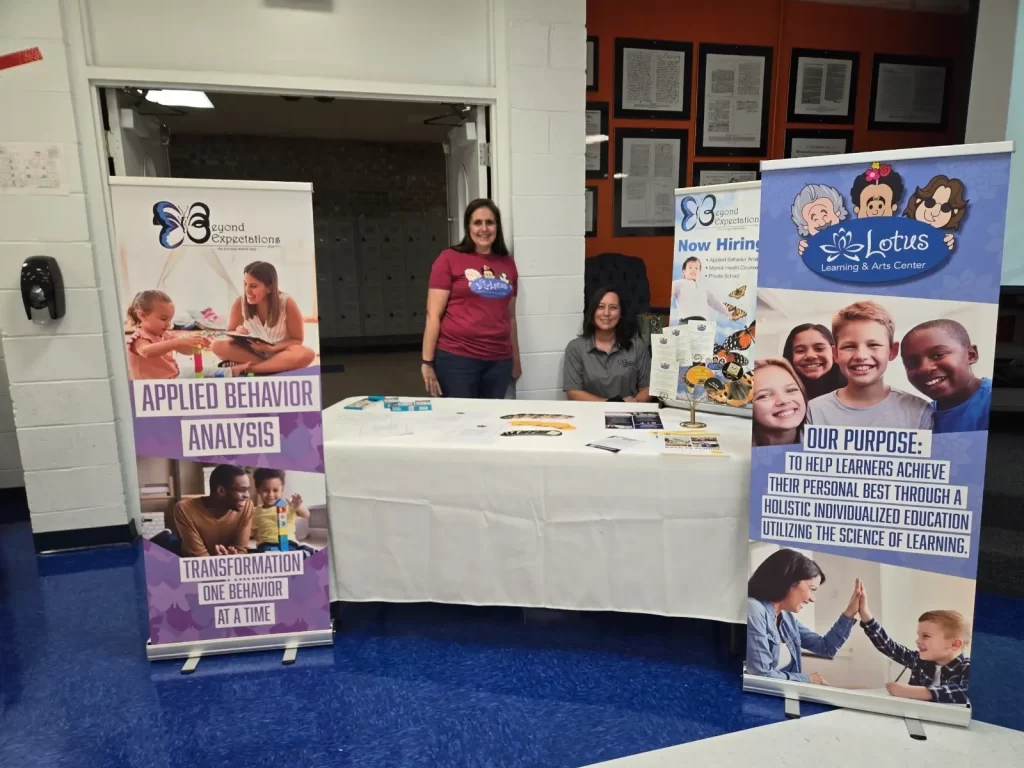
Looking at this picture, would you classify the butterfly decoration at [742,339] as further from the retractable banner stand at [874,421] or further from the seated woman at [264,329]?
the seated woman at [264,329]

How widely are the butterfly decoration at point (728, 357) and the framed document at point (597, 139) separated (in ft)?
6.19

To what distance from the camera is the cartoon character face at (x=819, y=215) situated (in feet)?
5.56

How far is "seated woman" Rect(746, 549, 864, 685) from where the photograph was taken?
1.84 meters

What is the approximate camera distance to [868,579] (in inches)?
70.7

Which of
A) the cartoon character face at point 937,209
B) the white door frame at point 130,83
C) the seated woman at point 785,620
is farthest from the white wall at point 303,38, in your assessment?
the seated woman at point 785,620

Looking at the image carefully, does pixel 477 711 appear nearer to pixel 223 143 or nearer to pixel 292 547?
pixel 292 547

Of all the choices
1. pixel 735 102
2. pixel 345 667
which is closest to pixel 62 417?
pixel 345 667

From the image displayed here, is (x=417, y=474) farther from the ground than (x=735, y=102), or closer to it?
closer to it

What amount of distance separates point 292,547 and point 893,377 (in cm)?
181

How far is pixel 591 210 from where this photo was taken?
382 centimetres

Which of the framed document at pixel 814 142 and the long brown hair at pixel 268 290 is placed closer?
the long brown hair at pixel 268 290

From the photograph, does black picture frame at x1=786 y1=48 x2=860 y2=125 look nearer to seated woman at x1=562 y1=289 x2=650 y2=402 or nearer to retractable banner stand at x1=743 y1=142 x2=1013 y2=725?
seated woman at x1=562 y1=289 x2=650 y2=402

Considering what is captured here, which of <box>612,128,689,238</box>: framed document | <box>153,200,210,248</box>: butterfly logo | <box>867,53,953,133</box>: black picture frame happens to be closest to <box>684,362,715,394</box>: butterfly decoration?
<box>153,200,210,248</box>: butterfly logo

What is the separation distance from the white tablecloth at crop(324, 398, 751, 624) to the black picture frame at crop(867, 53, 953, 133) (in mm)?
3007
